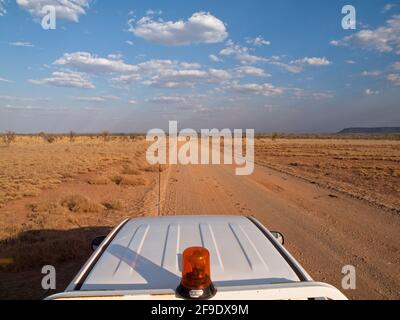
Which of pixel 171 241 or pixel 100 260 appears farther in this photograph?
pixel 171 241

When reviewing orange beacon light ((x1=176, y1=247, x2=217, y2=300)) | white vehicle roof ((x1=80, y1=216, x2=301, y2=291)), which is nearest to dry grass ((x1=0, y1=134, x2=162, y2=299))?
white vehicle roof ((x1=80, y1=216, x2=301, y2=291))

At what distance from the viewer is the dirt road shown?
20.9 feet

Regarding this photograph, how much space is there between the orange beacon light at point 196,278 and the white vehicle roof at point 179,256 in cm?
15

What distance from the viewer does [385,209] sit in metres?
11.3

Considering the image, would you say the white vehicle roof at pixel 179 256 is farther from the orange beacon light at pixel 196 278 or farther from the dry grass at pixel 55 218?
the dry grass at pixel 55 218

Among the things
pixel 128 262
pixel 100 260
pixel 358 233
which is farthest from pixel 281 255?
pixel 358 233

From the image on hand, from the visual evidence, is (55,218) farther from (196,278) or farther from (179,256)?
(196,278)

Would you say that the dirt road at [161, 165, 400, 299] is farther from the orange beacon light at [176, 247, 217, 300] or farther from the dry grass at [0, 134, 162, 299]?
the orange beacon light at [176, 247, 217, 300]

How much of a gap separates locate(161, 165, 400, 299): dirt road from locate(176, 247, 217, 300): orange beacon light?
4.28 meters

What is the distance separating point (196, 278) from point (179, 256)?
613mm

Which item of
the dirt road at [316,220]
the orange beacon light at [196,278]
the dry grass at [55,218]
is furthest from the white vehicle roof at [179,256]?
the dry grass at [55,218]

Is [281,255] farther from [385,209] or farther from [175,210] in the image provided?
[385,209]
